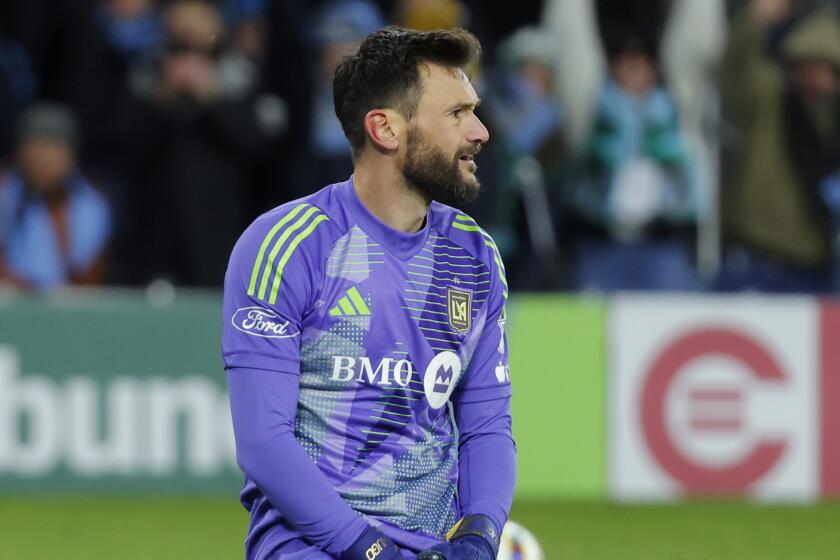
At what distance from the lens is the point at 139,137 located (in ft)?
33.5

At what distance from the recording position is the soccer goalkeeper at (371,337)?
3.80 meters

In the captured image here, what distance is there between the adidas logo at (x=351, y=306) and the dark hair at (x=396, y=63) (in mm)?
410

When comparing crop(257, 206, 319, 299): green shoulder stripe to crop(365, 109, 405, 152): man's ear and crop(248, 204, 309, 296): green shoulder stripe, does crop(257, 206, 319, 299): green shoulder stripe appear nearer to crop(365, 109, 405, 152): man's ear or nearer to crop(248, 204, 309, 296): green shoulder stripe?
crop(248, 204, 309, 296): green shoulder stripe

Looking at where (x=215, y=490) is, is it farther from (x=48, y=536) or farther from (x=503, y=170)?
(x=503, y=170)

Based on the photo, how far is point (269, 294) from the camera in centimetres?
383

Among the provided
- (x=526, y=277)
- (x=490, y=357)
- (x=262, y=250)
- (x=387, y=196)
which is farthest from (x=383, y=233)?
(x=526, y=277)

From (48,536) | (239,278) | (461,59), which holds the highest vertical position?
(461,59)

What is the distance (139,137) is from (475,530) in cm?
672

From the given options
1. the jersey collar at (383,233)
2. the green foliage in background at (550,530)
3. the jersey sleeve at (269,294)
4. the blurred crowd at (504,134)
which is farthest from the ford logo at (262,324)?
the blurred crowd at (504,134)

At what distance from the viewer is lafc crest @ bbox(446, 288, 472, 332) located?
13.3ft

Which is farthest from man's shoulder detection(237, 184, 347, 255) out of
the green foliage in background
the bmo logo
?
the bmo logo

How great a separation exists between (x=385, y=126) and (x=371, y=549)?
38.7 inches

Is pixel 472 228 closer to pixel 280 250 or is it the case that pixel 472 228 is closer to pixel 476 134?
pixel 476 134

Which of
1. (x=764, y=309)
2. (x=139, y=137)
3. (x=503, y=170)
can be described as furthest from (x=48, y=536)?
(x=764, y=309)
